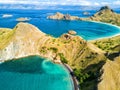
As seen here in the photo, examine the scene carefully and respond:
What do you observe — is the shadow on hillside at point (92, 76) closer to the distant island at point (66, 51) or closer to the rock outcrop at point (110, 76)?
the distant island at point (66, 51)

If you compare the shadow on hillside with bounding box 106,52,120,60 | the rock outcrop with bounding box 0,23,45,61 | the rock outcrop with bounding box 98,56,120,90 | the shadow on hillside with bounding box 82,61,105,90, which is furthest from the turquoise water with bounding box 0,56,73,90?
the shadow on hillside with bounding box 106,52,120,60

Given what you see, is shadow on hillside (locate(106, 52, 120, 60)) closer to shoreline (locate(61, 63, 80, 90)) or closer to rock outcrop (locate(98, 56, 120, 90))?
rock outcrop (locate(98, 56, 120, 90))

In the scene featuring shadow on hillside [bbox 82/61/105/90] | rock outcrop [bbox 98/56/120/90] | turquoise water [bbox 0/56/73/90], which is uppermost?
rock outcrop [bbox 98/56/120/90]

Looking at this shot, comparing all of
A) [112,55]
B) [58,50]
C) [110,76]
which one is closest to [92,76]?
[110,76]

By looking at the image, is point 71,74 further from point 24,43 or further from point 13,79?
point 24,43

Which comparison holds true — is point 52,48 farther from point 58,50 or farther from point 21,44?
point 21,44

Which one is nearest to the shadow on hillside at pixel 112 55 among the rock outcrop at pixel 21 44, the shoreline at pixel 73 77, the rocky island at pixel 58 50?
the rocky island at pixel 58 50

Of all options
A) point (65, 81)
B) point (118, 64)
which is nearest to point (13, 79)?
point (65, 81)

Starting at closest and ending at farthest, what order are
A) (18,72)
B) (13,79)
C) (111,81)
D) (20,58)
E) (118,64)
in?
1. (111,81)
2. (118,64)
3. (13,79)
4. (18,72)
5. (20,58)
